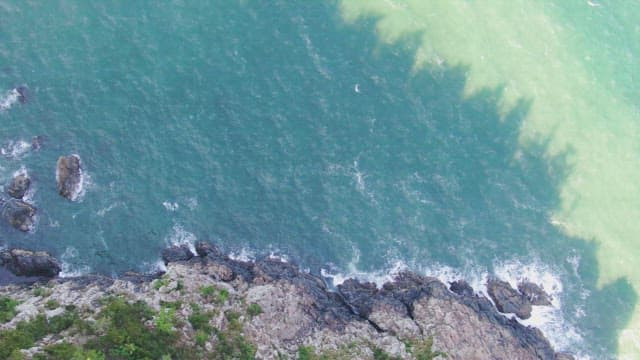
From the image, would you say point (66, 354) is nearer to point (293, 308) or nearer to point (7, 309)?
point (7, 309)

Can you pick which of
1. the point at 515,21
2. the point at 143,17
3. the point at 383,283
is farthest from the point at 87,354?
the point at 515,21

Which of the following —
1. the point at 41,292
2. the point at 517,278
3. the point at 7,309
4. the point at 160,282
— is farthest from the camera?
the point at 517,278

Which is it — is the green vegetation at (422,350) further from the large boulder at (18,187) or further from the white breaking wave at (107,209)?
the large boulder at (18,187)

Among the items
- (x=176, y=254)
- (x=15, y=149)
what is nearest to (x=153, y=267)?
(x=176, y=254)

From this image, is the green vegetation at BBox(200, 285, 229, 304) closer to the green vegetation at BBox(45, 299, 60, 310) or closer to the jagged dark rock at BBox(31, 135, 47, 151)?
the green vegetation at BBox(45, 299, 60, 310)

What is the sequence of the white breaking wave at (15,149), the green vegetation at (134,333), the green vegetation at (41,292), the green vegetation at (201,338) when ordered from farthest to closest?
1. the white breaking wave at (15,149)
2. the green vegetation at (41,292)
3. the green vegetation at (201,338)
4. the green vegetation at (134,333)

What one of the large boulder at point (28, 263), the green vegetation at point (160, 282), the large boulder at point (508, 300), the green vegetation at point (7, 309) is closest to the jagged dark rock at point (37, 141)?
the large boulder at point (28, 263)

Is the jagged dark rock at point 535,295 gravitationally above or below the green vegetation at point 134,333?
above
